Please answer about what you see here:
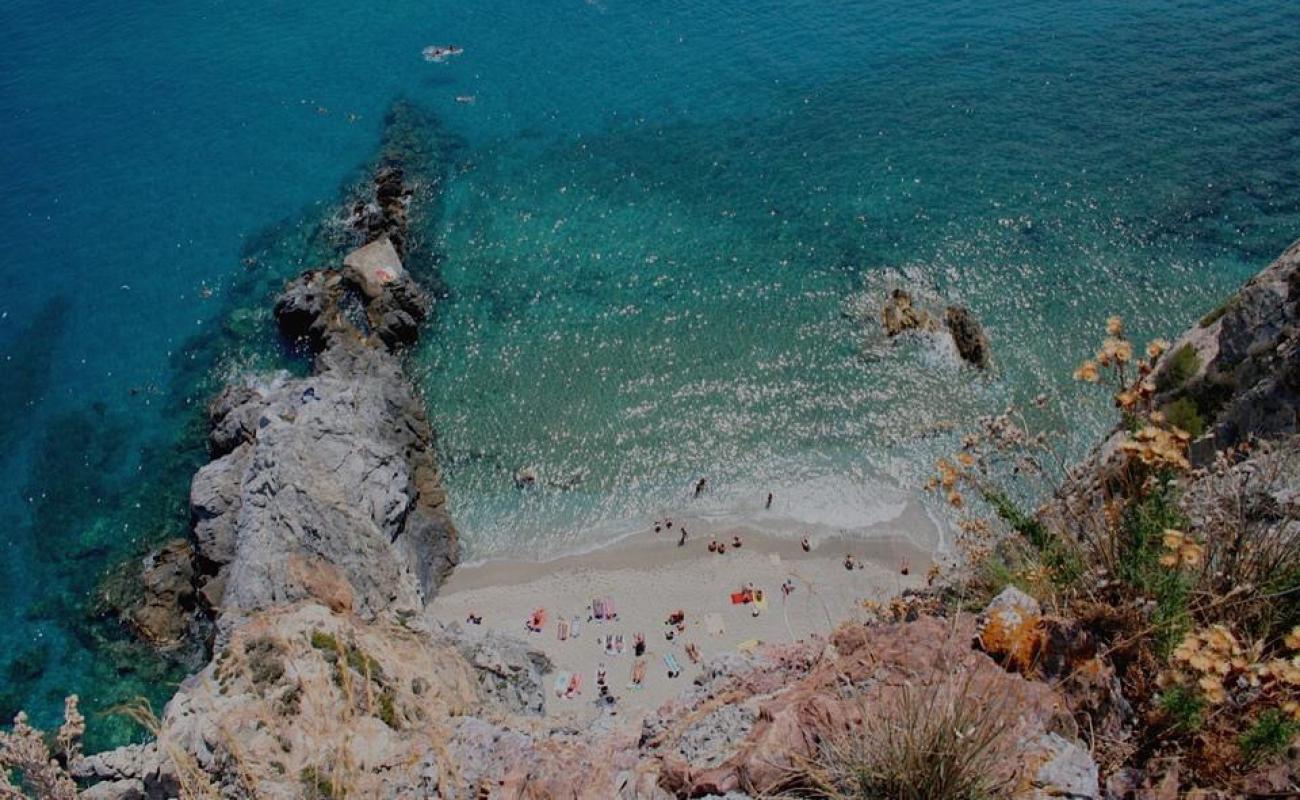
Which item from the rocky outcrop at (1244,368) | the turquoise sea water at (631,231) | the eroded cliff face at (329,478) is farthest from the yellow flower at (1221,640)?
the turquoise sea water at (631,231)

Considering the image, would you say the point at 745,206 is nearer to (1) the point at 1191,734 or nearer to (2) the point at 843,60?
(2) the point at 843,60

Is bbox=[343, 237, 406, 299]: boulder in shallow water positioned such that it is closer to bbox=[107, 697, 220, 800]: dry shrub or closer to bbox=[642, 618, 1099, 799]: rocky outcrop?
bbox=[107, 697, 220, 800]: dry shrub

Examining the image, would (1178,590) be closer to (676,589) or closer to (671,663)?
(671,663)

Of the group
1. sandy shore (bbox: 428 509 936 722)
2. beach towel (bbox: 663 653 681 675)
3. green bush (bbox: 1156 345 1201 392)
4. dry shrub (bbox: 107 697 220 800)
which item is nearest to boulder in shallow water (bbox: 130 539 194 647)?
sandy shore (bbox: 428 509 936 722)

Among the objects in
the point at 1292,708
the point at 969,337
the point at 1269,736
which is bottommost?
the point at 969,337

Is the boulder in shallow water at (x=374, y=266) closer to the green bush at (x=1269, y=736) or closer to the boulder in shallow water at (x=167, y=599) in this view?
the boulder in shallow water at (x=167, y=599)

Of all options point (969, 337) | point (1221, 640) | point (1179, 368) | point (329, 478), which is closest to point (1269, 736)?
point (1221, 640)
